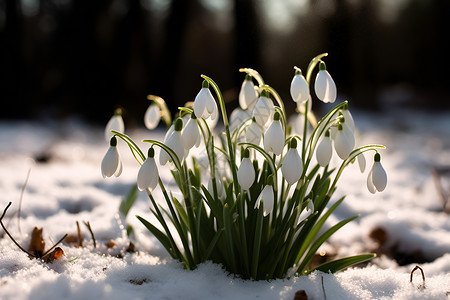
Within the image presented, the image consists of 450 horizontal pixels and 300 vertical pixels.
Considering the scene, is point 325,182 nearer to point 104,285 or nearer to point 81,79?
point 104,285

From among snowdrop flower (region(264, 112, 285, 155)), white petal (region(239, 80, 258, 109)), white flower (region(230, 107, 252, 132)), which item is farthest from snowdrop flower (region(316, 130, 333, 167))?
white flower (region(230, 107, 252, 132))

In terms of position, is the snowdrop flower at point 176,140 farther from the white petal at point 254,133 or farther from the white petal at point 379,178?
the white petal at point 379,178

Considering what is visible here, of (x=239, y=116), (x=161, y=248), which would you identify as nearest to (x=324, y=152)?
(x=239, y=116)

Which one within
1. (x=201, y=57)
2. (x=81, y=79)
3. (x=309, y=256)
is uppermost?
(x=201, y=57)

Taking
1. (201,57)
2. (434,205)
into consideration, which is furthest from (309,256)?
(201,57)

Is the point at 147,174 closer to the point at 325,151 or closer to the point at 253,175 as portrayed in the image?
the point at 253,175

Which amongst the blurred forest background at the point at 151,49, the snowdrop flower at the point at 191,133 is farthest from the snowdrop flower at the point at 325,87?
the blurred forest background at the point at 151,49
